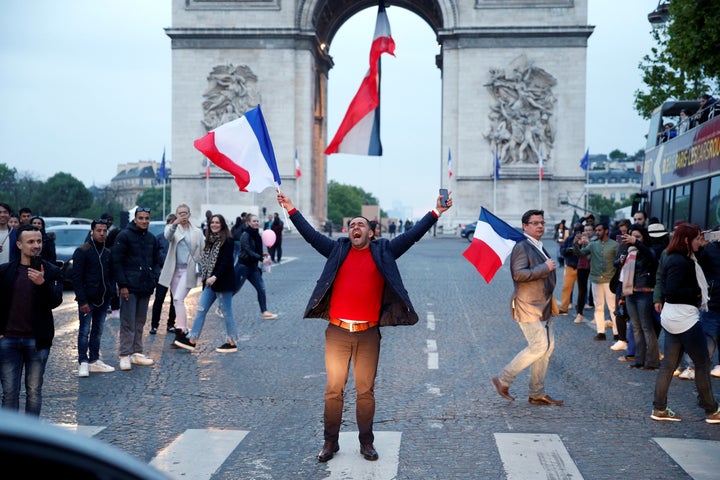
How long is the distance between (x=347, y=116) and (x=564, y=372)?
12.3 feet

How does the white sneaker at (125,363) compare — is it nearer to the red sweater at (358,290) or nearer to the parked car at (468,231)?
the red sweater at (358,290)

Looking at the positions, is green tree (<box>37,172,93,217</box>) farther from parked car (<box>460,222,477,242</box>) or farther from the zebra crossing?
the zebra crossing

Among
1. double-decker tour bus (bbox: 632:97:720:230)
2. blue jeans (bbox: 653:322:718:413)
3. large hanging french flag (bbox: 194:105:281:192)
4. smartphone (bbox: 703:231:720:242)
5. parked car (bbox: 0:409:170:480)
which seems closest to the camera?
parked car (bbox: 0:409:170:480)

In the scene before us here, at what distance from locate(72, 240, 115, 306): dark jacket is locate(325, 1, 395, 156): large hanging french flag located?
2917mm

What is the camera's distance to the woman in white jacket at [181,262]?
10.8 metres

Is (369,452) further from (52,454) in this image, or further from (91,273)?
(52,454)

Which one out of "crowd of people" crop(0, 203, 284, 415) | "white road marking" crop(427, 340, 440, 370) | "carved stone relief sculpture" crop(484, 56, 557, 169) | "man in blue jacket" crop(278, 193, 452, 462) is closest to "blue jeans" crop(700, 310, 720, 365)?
"white road marking" crop(427, 340, 440, 370)

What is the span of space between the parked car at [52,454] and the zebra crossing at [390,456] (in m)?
4.08

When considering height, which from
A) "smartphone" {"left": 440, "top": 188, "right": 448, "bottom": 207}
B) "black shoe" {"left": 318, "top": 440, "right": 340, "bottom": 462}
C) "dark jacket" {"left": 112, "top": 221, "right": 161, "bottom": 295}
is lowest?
"black shoe" {"left": 318, "top": 440, "right": 340, "bottom": 462}

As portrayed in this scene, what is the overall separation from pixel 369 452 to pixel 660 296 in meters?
3.46

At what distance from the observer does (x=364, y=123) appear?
803 centimetres

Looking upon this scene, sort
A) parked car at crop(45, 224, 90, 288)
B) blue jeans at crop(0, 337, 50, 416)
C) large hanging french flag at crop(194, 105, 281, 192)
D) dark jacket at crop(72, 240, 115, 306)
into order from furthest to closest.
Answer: parked car at crop(45, 224, 90, 288) → dark jacket at crop(72, 240, 115, 306) → large hanging french flag at crop(194, 105, 281, 192) → blue jeans at crop(0, 337, 50, 416)

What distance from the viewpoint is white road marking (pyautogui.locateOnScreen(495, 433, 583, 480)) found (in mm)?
5512

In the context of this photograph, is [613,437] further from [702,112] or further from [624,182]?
[624,182]
